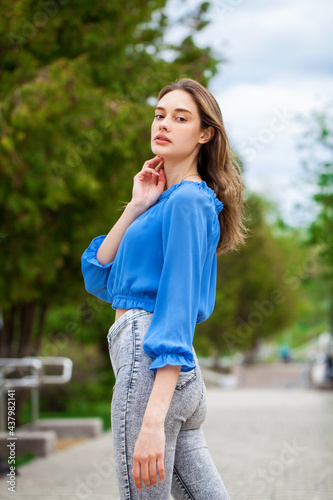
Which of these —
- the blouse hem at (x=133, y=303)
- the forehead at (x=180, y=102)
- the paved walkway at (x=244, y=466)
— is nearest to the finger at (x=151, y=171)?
the forehead at (x=180, y=102)

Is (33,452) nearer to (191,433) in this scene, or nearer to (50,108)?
(50,108)

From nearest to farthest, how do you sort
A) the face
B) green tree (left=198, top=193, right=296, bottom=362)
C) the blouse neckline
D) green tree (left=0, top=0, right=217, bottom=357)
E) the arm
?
the arm, the blouse neckline, the face, green tree (left=0, top=0, right=217, bottom=357), green tree (left=198, top=193, right=296, bottom=362)

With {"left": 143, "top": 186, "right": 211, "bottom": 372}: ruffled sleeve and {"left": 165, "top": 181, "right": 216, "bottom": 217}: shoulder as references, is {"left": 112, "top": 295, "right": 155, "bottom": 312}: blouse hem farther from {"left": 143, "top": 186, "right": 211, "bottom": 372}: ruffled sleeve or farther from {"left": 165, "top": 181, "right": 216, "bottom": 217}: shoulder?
{"left": 165, "top": 181, "right": 216, "bottom": 217}: shoulder

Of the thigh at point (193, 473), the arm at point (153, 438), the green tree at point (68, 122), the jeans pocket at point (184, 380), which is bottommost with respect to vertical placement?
the thigh at point (193, 473)

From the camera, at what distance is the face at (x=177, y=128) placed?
2.49m

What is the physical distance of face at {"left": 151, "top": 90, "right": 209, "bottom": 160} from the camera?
8.16 ft

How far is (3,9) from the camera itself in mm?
8406

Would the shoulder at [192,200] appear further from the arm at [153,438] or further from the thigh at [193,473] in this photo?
the thigh at [193,473]

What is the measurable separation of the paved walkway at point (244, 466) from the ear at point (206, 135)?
5133mm

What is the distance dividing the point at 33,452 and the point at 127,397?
8.49 m

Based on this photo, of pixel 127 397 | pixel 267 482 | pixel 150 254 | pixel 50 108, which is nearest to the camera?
pixel 127 397

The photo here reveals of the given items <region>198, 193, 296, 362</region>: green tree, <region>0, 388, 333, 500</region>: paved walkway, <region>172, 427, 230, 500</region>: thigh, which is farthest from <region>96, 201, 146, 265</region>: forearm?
<region>198, 193, 296, 362</region>: green tree

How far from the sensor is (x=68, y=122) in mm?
7824

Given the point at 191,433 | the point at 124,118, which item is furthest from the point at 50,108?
the point at 191,433
